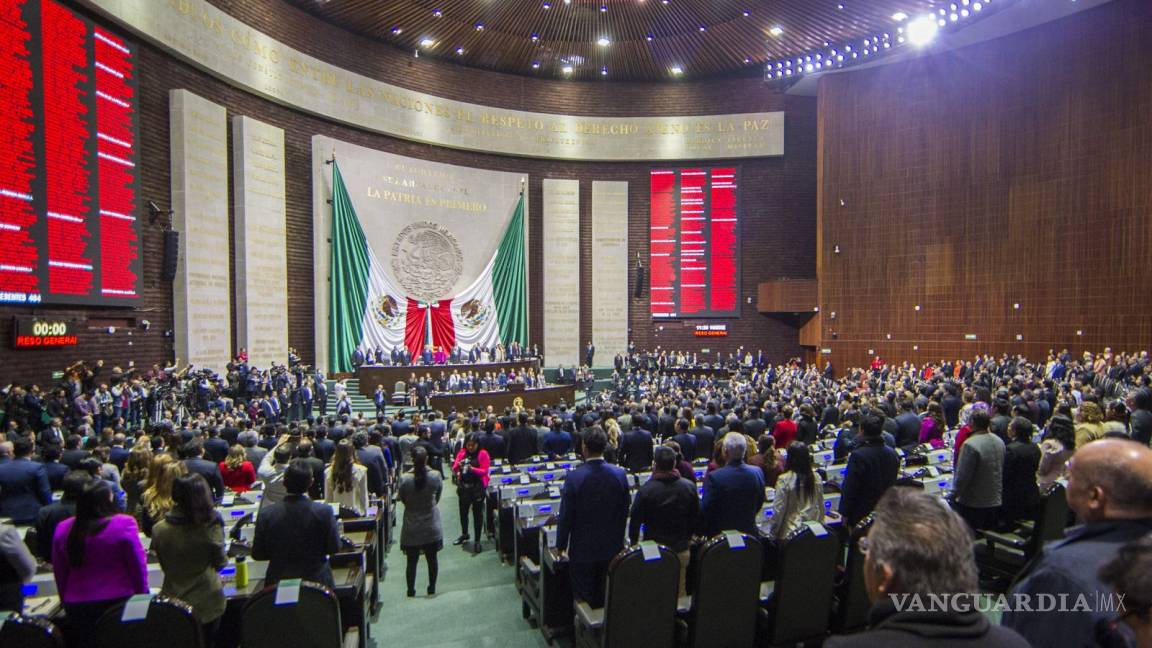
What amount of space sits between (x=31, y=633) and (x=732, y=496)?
10.6 ft

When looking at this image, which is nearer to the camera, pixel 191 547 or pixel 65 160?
pixel 191 547

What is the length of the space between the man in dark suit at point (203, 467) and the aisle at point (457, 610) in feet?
4.94

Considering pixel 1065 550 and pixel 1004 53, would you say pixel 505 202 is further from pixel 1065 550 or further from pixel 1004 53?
pixel 1065 550

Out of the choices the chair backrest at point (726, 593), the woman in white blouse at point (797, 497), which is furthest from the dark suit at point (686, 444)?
the chair backrest at point (726, 593)

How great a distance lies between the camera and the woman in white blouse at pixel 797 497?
385 cm

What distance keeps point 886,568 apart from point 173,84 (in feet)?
57.0

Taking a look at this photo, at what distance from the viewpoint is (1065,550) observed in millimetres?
1676

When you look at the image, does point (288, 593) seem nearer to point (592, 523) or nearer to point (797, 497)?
point (592, 523)

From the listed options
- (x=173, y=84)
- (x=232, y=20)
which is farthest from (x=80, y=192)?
(x=232, y=20)

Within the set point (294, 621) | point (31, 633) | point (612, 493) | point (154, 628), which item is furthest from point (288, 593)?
point (612, 493)

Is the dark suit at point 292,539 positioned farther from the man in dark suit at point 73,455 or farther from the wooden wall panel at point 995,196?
the wooden wall panel at point 995,196

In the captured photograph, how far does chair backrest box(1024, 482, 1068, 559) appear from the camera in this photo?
4.02 metres

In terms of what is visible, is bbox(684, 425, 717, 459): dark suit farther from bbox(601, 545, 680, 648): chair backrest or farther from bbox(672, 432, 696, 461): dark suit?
bbox(601, 545, 680, 648): chair backrest

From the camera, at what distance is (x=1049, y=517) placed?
405 cm
